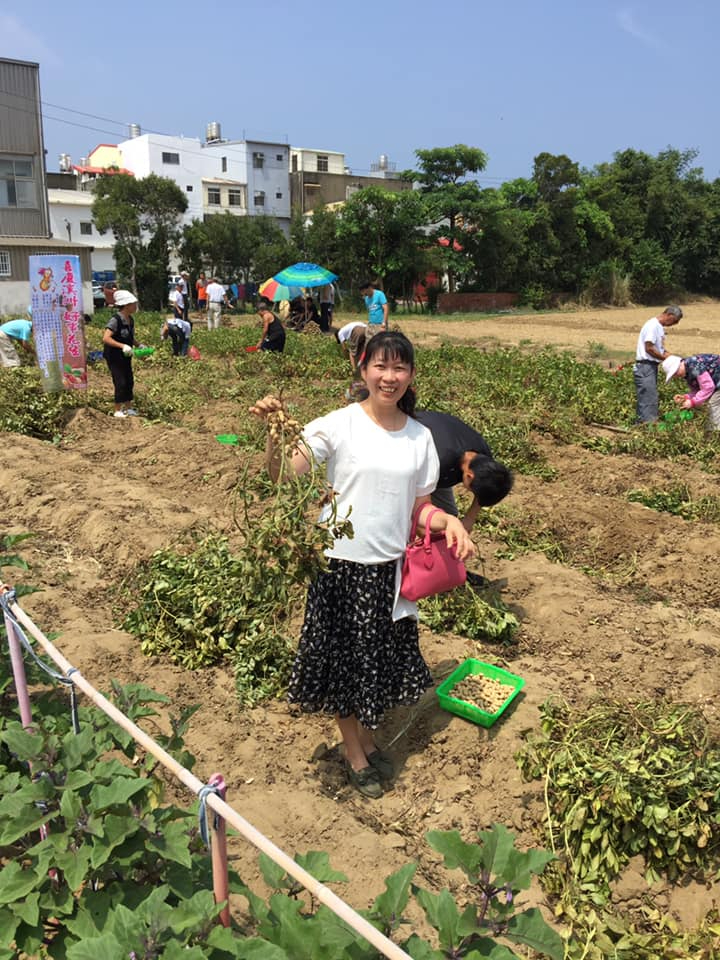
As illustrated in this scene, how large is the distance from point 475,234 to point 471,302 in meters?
2.72

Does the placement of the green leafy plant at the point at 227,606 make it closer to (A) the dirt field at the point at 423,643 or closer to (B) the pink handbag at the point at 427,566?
(A) the dirt field at the point at 423,643

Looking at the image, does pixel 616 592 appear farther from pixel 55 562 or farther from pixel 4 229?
pixel 4 229

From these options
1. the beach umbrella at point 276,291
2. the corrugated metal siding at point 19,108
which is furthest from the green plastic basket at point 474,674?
the corrugated metal siding at point 19,108

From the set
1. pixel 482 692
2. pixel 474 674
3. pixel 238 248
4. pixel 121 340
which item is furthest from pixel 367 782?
pixel 238 248

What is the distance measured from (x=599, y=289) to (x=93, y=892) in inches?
1521

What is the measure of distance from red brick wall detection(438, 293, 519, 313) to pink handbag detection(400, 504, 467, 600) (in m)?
30.3

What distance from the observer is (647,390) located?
29.5ft

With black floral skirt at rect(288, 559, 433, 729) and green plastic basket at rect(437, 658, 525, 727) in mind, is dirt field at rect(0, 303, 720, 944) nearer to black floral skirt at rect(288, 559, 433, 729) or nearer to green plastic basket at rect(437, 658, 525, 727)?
green plastic basket at rect(437, 658, 525, 727)

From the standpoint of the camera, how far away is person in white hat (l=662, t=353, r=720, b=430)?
26.1 feet

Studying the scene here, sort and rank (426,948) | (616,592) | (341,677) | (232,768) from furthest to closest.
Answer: (616,592)
(232,768)
(341,677)
(426,948)

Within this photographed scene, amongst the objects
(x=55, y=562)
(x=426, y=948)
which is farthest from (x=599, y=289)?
(x=426, y=948)

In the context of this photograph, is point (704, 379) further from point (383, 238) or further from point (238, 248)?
point (238, 248)

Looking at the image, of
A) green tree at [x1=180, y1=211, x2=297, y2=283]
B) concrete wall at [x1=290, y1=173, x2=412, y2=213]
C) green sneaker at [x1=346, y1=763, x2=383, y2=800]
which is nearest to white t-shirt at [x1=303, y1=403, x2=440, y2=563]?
green sneaker at [x1=346, y1=763, x2=383, y2=800]

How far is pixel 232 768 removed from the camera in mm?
3348
